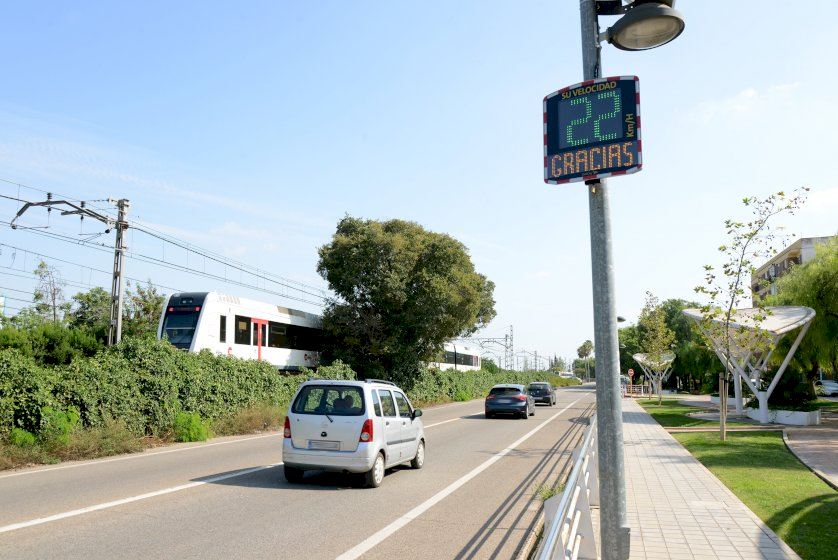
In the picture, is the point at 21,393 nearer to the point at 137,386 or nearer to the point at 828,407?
the point at 137,386

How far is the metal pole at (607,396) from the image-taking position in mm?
4246

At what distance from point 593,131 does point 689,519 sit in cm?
569

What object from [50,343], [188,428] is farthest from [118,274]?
[50,343]

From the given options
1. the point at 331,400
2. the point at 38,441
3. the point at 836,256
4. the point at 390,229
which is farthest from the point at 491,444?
the point at 390,229

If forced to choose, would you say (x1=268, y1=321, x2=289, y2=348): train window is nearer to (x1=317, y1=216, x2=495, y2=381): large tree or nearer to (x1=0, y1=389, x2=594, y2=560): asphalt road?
(x1=317, y1=216, x2=495, y2=381): large tree

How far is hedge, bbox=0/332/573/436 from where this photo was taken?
12969 millimetres

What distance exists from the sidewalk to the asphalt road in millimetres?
1394

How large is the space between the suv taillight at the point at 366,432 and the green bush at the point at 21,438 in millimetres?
7391

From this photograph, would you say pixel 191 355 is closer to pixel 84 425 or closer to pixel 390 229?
pixel 84 425

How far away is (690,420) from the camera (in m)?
26.0

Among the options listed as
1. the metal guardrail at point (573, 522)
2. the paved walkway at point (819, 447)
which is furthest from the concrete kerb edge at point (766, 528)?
the metal guardrail at point (573, 522)

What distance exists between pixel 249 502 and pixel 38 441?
6.90 m

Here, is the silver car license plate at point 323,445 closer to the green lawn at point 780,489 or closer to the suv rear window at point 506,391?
the green lawn at point 780,489

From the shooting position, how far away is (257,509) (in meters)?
8.22
